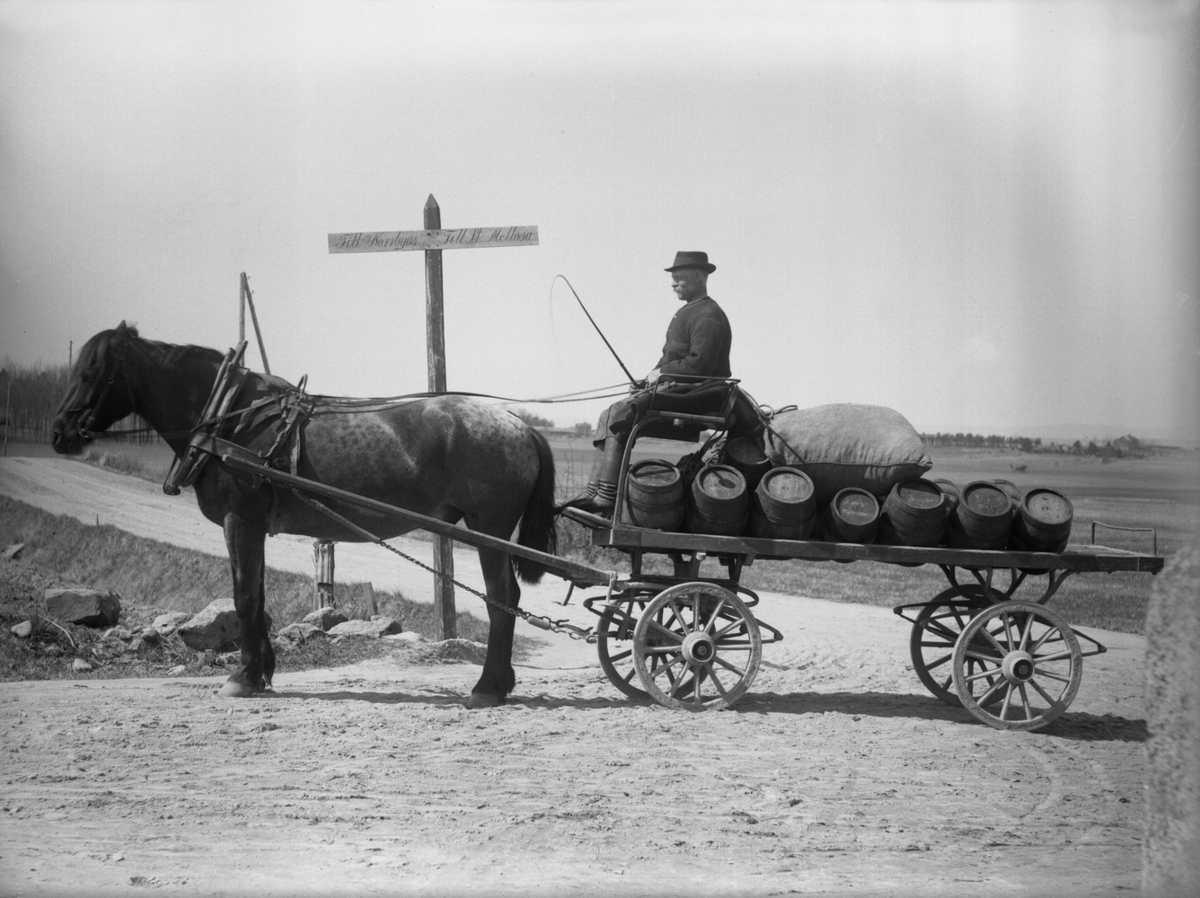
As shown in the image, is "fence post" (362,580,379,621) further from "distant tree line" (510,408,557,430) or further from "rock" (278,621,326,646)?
"distant tree line" (510,408,557,430)

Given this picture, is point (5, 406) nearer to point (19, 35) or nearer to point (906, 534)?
point (19, 35)

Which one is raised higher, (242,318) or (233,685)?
(242,318)

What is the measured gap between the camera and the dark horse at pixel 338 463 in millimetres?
6730

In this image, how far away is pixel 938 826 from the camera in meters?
4.46

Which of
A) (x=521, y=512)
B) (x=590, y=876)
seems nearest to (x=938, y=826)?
(x=590, y=876)

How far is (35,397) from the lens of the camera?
26.6 feet

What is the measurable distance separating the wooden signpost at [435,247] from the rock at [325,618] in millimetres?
1112

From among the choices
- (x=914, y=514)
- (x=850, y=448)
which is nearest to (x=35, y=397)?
(x=850, y=448)

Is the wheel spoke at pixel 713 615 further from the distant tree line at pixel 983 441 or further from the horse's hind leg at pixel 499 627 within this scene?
the distant tree line at pixel 983 441

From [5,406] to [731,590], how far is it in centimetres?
586

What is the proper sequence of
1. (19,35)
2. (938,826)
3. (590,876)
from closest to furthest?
(590,876), (938,826), (19,35)

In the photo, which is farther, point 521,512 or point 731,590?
point 521,512

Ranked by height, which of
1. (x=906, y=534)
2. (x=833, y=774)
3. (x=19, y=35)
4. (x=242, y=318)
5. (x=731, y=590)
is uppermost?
(x=19, y=35)

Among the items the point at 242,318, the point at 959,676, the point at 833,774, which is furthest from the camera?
the point at 242,318
